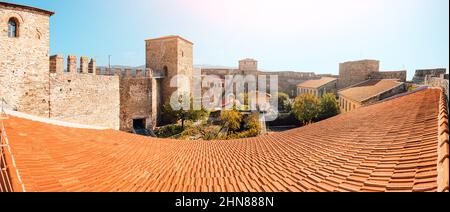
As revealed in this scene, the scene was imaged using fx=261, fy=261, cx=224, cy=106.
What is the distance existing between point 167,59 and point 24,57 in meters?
13.2

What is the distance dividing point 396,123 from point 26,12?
15867 millimetres

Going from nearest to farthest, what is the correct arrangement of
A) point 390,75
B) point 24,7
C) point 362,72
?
1. point 24,7
2. point 390,75
3. point 362,72

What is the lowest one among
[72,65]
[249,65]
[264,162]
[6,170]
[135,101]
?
[264,162]

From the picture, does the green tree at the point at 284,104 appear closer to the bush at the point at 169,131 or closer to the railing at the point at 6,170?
the bush at the point at 169,131

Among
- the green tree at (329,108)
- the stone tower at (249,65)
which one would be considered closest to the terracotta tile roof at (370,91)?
the green tree at (329,108)

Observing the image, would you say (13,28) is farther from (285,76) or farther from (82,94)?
(285,76)

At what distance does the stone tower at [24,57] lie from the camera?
12055 mm

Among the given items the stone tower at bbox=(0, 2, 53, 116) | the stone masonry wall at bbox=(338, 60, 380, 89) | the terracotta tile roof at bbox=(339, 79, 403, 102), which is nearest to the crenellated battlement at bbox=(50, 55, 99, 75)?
the stone tower at bbox=(0, 2, 53, 116)

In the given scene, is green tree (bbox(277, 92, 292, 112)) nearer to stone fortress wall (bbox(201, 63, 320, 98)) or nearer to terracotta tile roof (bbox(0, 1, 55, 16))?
Answer: stone fortress wall (bbox(201, 63, 320, 98))

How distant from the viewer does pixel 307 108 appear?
29.2m

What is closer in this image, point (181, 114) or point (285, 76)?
point (181, 114)

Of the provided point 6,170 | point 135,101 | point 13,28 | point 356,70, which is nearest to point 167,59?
point 135,101

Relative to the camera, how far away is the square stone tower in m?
24.7
